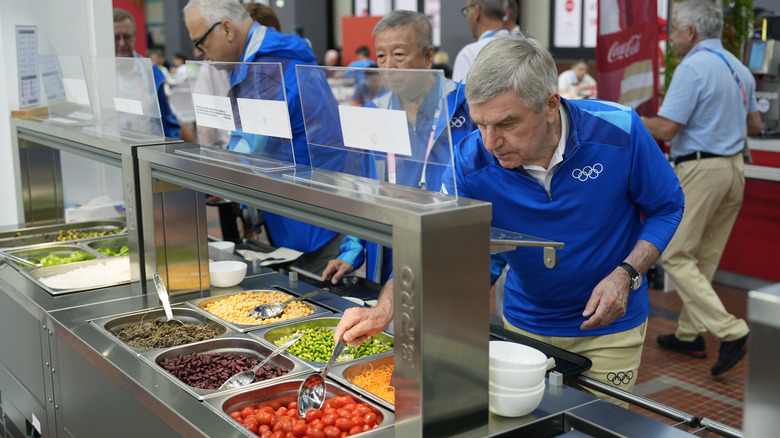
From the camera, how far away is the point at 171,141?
2.56 meters

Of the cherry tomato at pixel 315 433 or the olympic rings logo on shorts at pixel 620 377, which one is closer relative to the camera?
the cherry tomato at pixel 315 433

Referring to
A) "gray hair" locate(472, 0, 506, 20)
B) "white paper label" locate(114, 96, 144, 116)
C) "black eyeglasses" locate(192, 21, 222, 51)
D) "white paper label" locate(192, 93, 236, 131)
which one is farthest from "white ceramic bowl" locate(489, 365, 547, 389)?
"gray hair" locate(472, 0, 506, 20)

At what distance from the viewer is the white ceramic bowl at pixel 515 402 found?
152 cm

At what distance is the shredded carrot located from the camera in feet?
5.80

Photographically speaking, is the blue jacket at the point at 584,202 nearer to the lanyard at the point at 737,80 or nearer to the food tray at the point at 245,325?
the food tray at the point at 245,325

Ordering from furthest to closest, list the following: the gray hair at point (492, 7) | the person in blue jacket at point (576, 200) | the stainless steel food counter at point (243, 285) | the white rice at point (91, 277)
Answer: the gray hair at point (492, 7), the white rice at point (91, 277), the person in blue jacket at point (576, 200), the stainless steel food counter at point (243, 285)

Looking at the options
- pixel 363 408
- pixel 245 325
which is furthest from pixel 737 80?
pixel 363 408

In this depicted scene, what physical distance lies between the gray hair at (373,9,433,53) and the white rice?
4.71 ft

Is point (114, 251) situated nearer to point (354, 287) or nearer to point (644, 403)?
point (354, 287)

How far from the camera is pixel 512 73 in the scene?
5.93 ft

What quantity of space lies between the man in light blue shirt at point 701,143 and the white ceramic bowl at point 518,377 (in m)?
3.20

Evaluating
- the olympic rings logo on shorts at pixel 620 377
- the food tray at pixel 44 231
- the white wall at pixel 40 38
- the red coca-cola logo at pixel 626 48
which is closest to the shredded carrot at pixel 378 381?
the olympic rings logo on shorts at pixel 620 377

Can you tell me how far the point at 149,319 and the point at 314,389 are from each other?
87 cm

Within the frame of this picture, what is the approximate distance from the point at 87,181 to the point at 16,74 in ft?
2.22
